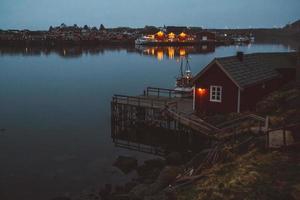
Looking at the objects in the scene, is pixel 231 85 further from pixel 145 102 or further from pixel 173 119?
pixel 145 102

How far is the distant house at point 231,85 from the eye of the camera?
2872cm

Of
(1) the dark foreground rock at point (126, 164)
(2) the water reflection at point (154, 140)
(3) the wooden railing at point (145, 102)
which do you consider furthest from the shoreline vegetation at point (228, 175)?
(3) the wooden railing at point (145, 102)

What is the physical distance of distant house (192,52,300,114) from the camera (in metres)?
28.7

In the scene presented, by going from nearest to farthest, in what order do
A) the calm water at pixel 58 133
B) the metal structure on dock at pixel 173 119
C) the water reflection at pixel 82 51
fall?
the calm water at pixel 58 133, the metal structure on dock at pixel 173 119, the water reflection at pixel 82 51

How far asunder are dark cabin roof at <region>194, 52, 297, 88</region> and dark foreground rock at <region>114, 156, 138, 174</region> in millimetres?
8171

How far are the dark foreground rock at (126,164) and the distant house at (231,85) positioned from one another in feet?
23.0

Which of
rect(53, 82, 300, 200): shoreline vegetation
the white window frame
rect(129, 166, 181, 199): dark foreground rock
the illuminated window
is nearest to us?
rect(53, 82, 300, 200): shoreline vegetation

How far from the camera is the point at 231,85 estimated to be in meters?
28.7

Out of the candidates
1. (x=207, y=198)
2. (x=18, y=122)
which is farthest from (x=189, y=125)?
(x=18, y=122)

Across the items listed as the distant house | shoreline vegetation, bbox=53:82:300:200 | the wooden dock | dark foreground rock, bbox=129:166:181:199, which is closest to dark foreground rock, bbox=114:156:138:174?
shoreline vegetation, bbox=53:82:300:200

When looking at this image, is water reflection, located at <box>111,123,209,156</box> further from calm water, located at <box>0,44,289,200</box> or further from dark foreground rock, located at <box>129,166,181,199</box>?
dark foreground rock, located at <box>129,166,181,199</box>

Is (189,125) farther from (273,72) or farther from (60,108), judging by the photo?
(60,108)

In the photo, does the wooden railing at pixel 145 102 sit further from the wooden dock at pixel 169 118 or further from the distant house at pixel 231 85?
the distant house at pixel 231 85

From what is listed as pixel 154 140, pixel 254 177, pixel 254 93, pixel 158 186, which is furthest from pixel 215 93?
pixel 254 177
